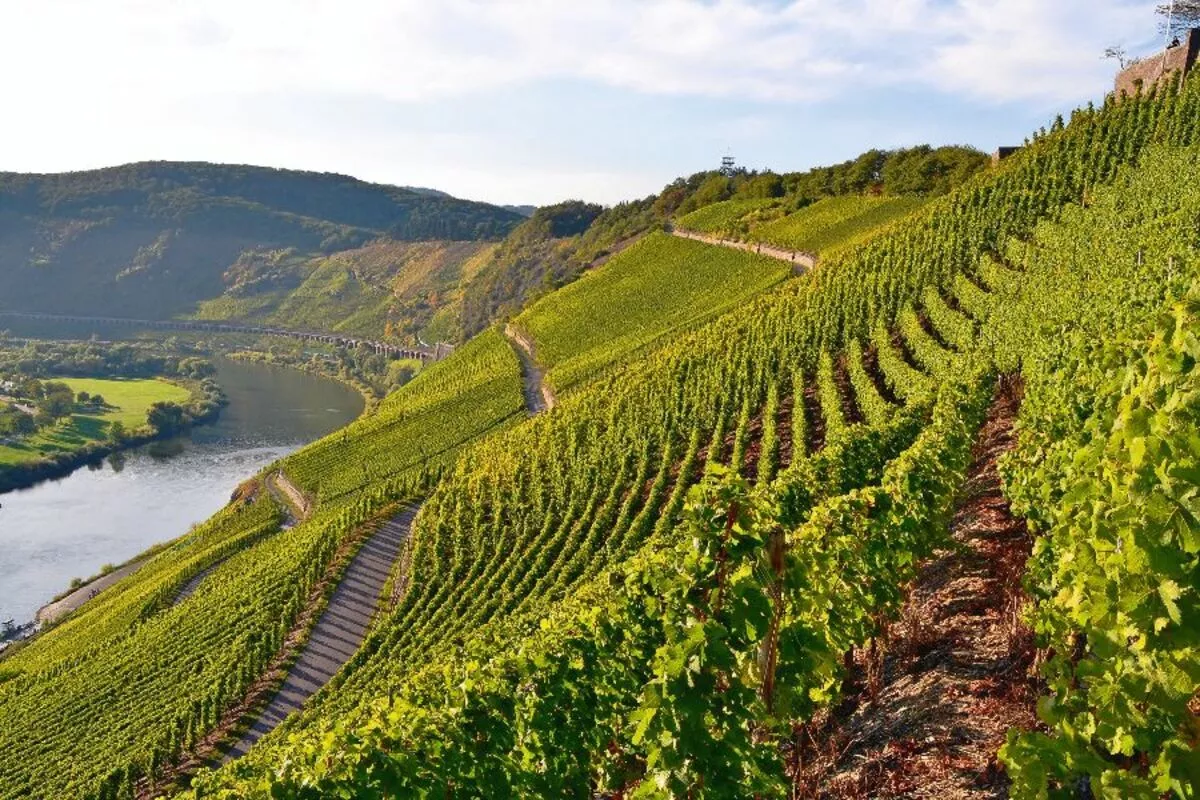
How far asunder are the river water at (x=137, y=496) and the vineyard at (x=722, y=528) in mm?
20532

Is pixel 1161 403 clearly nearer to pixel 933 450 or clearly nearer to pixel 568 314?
pixel 933 450

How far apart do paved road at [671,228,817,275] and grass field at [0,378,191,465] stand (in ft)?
276

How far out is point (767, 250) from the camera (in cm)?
7100

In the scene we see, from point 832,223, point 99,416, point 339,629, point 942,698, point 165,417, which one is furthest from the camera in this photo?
point 99,416

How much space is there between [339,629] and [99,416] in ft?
376

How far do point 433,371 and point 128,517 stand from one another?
3416cm

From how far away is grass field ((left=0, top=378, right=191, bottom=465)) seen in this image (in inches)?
4215

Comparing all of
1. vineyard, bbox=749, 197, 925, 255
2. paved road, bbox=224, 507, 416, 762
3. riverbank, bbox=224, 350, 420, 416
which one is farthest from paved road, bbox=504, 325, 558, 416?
riverbank, bbox=224, 350, 420, 416

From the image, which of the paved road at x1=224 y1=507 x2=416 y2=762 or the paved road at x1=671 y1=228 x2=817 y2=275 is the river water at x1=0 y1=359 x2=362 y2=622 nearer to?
the paved road at x1=224 y1=507 x2=416 y2=762

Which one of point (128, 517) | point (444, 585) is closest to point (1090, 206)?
point (444, 585)

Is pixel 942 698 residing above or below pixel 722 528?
below

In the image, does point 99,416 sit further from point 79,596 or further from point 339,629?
point 339,629

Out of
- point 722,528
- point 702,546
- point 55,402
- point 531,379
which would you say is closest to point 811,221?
point 531,379

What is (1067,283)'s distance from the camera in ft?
95.3
